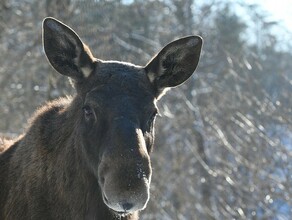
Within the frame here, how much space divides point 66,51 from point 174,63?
3.31ft

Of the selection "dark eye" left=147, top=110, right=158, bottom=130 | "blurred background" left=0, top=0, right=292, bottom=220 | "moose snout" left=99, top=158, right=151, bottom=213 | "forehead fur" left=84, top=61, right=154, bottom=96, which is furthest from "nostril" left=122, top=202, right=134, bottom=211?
"blurred background" left=0, top=0, right=292, bottom=220

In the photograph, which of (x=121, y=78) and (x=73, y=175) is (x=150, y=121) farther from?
(x=73, y=175)

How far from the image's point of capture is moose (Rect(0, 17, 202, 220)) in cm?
458

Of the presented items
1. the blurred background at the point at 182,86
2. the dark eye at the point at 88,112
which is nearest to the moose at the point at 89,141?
the dark eye at the point at 88,112

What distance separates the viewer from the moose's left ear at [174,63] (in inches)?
223

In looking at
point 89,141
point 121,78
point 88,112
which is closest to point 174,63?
point 121,78

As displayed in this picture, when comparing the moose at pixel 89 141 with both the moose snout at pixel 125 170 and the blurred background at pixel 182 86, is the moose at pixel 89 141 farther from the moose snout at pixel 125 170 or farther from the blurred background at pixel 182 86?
the blurred background at pixel 182 86

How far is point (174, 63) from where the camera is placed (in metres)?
5.86

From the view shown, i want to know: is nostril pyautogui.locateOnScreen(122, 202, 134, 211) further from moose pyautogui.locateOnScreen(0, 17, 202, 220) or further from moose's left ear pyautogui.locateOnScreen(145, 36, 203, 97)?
moose's left ear pyautogui.locateOnScreen(145, 36, 203, 97)

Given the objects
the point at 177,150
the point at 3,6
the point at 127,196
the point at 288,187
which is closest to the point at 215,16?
the point at 177,150

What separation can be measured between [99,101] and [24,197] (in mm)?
1083

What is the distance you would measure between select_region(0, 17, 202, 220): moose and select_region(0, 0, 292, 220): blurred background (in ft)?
19.1

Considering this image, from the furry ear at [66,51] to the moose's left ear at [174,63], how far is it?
0.56 m

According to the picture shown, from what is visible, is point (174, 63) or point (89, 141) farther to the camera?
point (174, 63)
